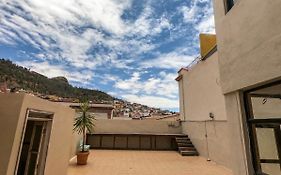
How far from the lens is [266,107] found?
2936 millimetres

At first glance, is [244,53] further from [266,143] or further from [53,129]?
[53,129]

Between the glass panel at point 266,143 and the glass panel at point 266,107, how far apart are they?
21cm

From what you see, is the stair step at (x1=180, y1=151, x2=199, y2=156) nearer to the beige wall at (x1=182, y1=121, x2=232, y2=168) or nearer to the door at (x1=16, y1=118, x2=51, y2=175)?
the beige wall at (x1=182, y1=121, x2=232, y2=168)

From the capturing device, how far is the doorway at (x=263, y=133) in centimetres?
269

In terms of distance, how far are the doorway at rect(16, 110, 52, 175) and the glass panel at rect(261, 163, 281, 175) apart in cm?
386

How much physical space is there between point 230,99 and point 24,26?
11.3 metres

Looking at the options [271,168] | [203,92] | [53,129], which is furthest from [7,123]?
[203,92]

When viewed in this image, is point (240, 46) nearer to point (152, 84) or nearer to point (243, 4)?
point (243, 4)

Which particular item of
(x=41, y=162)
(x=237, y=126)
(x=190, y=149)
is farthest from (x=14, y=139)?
(x=190, y=149)

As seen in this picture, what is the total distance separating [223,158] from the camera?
25.8 feet

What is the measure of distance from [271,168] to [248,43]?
1.75 meters

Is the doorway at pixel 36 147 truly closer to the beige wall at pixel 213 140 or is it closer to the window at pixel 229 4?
the window at pixel 229 4

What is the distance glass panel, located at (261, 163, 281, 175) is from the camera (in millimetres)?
2612

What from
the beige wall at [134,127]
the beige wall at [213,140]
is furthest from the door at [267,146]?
the beige wall at [134,127]
